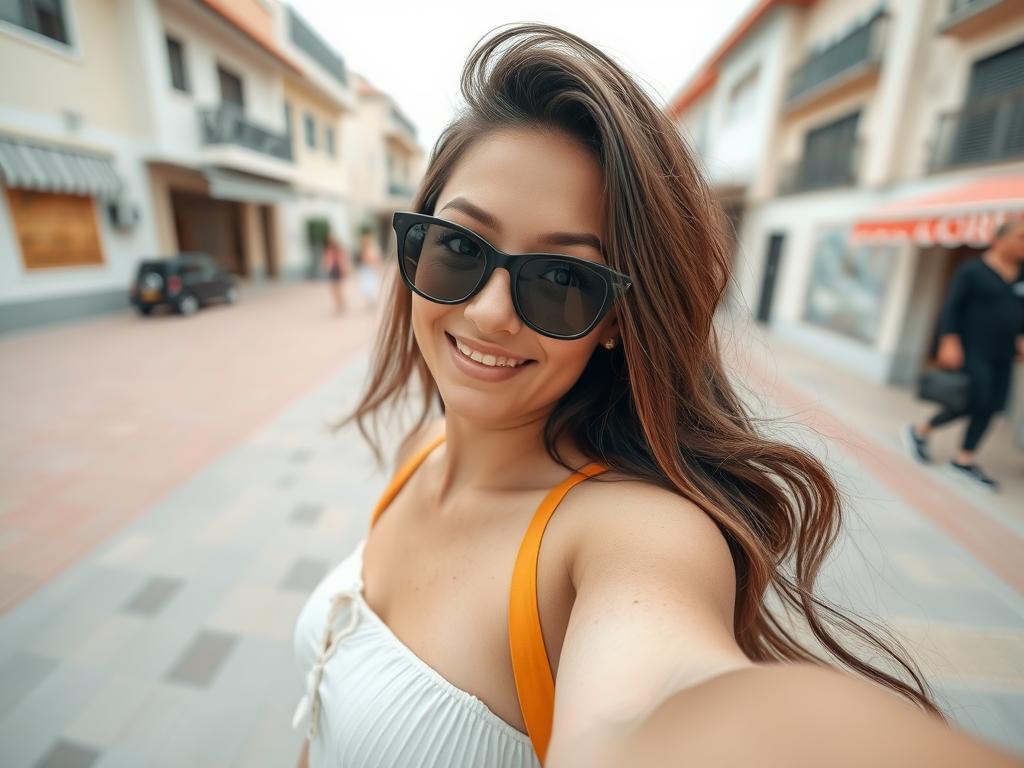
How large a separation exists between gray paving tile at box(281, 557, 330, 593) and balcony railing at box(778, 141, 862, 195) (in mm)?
10575

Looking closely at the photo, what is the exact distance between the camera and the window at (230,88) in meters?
12.1

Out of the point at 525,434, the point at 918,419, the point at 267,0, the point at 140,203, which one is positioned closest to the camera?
the point at 525,434

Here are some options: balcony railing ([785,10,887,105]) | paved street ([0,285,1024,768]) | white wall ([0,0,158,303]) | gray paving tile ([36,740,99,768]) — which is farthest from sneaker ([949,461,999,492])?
white wall ([0,0,158,303])

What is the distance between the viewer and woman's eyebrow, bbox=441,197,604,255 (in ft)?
2.58

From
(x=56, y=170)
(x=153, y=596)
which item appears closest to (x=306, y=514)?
(x=153, y=596)

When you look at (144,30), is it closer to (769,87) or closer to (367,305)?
(367,305)

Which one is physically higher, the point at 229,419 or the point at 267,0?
the point at 267,0

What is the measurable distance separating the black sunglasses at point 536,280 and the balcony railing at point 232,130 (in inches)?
539

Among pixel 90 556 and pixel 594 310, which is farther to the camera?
pixel 90 556

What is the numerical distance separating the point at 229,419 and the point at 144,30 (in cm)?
924

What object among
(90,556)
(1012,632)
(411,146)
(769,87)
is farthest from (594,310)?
(411,146)

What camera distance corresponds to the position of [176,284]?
978 centimetres

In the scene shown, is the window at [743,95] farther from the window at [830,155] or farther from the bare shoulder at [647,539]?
the bare shoulder at [647,539]

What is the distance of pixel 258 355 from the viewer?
7.43 metres
